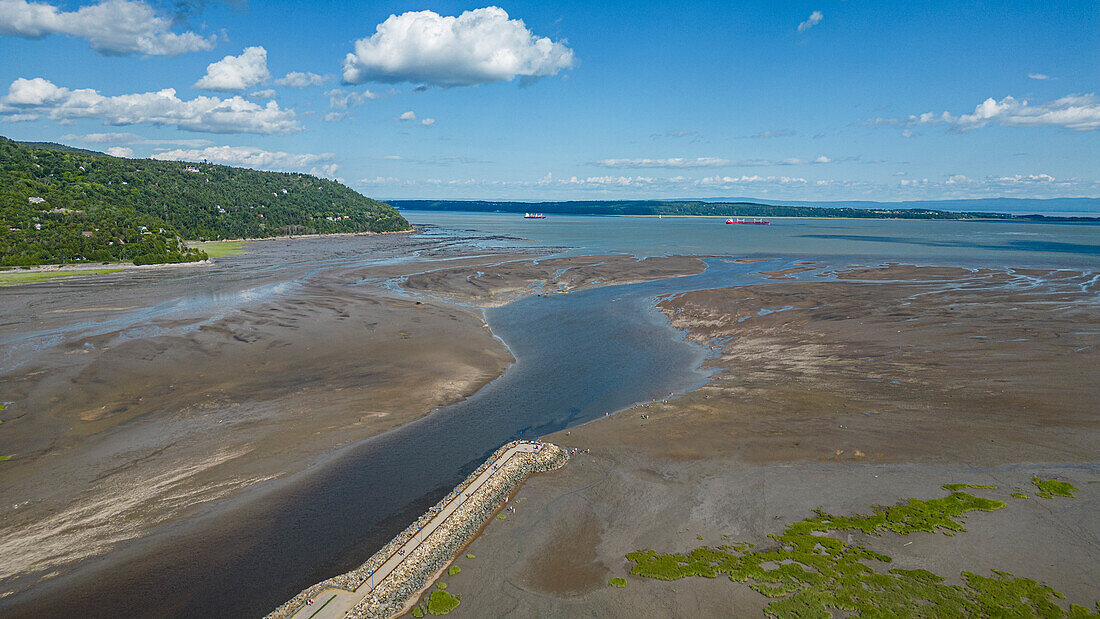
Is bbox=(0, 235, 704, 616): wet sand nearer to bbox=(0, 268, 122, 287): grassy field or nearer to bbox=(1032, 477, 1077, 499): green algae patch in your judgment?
bbox=(0, 268, 122, 287): grassy field

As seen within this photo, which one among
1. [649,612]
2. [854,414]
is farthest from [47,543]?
[854,414]

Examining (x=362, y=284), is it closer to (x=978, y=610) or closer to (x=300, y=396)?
(x=300, y=396)

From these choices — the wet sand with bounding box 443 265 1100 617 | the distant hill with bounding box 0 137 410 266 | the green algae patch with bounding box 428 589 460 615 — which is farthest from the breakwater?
the distant hill with bounding box 0 137 410 266

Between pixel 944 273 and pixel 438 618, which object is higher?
pixel 944 273

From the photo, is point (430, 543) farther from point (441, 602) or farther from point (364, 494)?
point (364, 494)

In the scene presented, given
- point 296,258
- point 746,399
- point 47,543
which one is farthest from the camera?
point 296,258
